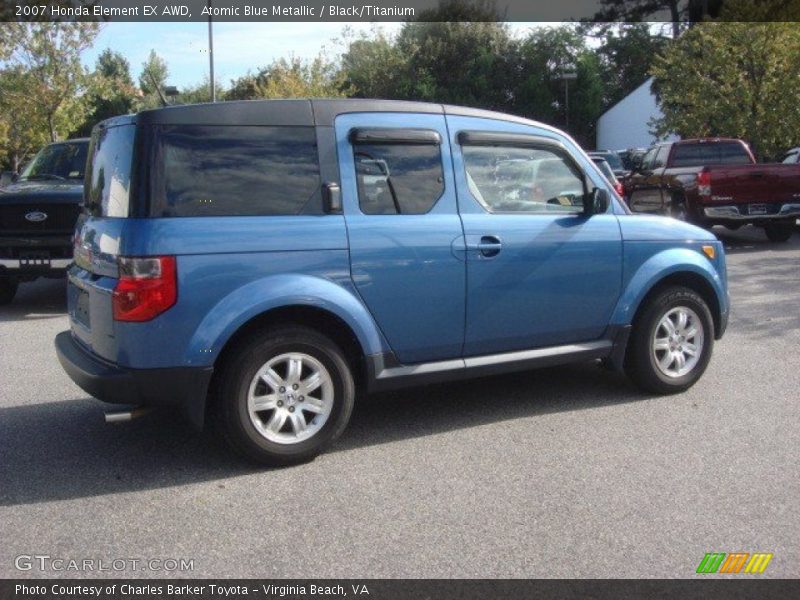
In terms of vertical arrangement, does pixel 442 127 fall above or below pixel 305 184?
above

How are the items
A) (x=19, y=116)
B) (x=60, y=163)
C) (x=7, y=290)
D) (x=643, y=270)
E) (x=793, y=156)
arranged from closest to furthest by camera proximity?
(x=643, y=270), (x=7, y=290), (x=60, y=163), (x=793, y=156), (x=19, y=116)

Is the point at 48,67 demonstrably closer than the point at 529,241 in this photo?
No

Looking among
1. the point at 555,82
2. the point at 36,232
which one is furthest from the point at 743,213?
the point at 555,82

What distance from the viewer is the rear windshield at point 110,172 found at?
443cm

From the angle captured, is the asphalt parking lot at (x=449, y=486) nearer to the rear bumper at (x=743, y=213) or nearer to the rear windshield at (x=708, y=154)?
the rear bumper at (x=743, y=213)

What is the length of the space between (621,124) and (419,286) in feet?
154

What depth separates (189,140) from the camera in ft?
14.5

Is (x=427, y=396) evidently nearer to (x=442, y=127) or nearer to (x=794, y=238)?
(x=442, y=127)

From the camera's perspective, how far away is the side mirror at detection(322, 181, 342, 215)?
4.66 metres

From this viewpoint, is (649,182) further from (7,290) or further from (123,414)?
(123,414)

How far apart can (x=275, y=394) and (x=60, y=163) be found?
7.80 m

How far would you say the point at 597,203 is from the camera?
5500mm

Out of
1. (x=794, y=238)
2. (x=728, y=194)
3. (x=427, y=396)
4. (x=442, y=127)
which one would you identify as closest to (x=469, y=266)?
(x=442, y=127)

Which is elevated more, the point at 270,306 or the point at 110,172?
the point at 110,172
